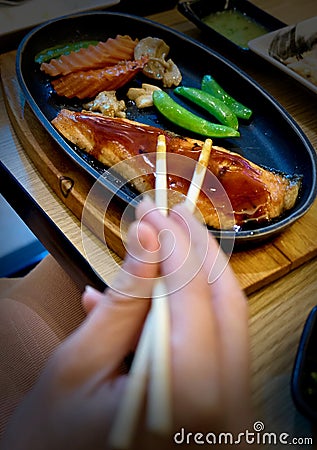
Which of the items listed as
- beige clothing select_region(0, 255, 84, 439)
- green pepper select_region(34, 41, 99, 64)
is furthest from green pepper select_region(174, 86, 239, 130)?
beige clothing select_region(0, 255, 84, 439)

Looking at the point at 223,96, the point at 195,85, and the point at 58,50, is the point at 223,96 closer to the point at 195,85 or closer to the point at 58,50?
the point at 195,85

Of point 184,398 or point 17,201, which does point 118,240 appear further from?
point 184,398

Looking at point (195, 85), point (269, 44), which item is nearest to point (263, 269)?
point (195, 85)

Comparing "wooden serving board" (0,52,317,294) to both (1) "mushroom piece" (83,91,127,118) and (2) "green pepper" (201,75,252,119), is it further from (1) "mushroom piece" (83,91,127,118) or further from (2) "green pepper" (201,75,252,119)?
(2) "green pepper" (201,75,252,119)

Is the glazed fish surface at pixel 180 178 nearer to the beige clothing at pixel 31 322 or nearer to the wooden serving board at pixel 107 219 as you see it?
the wooden serving board at pixel 107 219

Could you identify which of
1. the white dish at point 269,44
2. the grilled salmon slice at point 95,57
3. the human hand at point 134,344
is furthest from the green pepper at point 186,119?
the human hand at point 134,344

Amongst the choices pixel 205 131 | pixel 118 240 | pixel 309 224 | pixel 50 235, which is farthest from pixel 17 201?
pixel 309 224
